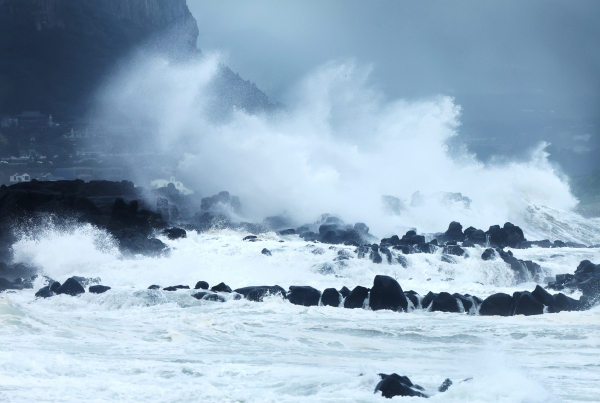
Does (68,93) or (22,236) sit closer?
(22,236)

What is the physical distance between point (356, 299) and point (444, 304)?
1.94 metres

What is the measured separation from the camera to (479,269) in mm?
18922

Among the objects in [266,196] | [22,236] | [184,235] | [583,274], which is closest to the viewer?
[583,274]

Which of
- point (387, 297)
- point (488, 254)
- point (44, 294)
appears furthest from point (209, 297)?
point (488, 254)

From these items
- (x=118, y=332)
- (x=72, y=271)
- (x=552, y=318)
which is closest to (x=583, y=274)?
(x=552, y=318)

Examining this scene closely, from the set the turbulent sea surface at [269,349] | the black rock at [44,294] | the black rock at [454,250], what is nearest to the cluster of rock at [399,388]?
the turbulent sea surface at [269,349]

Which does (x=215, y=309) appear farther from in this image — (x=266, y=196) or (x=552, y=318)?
(x=266, y=196)

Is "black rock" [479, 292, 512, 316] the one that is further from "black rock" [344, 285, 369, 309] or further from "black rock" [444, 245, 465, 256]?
"black rock" [444, 245, 465, 256]

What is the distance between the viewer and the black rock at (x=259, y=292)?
13695 millimetres

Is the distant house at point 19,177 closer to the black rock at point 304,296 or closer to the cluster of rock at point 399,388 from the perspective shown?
the black rock at point 304,296

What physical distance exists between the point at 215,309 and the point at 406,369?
560 centimetres

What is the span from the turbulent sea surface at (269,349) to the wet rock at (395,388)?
167 millimetres

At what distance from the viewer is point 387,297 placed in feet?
43.0

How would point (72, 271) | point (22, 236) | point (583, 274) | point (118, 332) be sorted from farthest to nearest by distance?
point (22, 236) → point (72, 271) → point (583, 274) → point (118, 332)
